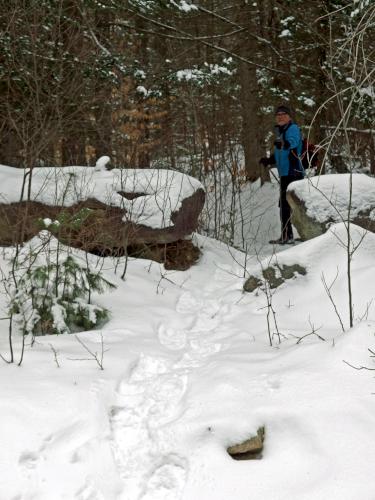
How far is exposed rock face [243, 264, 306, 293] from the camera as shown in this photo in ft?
17.7

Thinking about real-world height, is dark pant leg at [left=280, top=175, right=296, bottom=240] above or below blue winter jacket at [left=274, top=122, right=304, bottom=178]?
below

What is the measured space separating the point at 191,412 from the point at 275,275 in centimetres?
272

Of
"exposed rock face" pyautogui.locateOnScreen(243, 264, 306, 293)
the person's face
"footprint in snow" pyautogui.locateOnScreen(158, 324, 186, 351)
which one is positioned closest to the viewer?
"footprint in snow" pyautogui.locateOnScreen(158, 324, 186, 351)

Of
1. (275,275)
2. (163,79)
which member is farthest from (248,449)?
(163,79)

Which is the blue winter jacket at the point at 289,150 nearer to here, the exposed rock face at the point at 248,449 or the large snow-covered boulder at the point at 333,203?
the large snow-covered boulder at the point at 333,203

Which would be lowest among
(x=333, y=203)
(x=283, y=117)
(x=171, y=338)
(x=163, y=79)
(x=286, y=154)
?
(x=171, y=338)

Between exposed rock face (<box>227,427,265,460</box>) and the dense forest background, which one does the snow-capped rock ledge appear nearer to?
the dense forest background

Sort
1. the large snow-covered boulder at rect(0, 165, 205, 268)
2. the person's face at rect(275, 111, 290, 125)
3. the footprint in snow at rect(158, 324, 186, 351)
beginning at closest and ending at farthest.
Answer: the footprint in snow at rect(158, 324, 186, 351) < the large snow-covered boulder at rect(0, 165, 205, 268) < the person's face at rect(275, 111, 290, 125)

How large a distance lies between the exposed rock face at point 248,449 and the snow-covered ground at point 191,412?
0.11 feet

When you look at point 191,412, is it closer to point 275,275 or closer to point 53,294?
point 53,294

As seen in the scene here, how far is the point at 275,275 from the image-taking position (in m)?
5.46

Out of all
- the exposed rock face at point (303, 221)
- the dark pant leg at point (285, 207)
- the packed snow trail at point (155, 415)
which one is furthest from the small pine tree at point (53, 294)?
the dark pant leg at point (285, 207)

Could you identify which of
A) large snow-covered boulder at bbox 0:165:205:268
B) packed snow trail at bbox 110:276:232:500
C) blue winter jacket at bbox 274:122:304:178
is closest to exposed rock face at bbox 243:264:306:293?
packed snow trail at bbox 110:276:232:500

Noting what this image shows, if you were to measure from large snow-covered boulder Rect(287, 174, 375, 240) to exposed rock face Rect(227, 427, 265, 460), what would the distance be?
4135 mm
